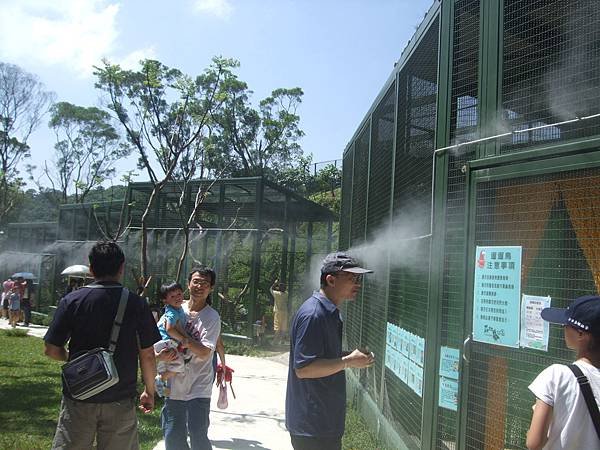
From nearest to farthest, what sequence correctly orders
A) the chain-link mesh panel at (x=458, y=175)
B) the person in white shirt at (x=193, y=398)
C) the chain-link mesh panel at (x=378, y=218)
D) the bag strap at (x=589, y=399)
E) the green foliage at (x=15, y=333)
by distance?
1. the bag strap at (x=589, y=399)
2. the chain-link mesh panel at (x=458, y=175)
3. the person in white shirt at (x=193, y=398)
4. the chain-link mesh panel at (x=378, y=218)
5. the green foliage at (x=15, y=333)

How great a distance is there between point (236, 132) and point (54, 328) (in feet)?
119

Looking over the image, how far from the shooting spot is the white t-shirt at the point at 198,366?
4.09 metres

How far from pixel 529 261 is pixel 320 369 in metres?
1.37

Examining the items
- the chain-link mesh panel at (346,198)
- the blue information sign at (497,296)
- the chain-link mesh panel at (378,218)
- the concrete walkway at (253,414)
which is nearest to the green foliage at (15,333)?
the concrete walkway at (253,414)

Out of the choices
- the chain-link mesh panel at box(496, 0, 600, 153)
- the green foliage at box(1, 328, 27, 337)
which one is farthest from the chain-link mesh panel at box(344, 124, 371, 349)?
the green foliage at box(1, 328, 27, 337)

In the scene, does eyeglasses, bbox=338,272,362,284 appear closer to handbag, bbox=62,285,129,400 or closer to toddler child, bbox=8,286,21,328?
handbag, bbox=62,285,129,400

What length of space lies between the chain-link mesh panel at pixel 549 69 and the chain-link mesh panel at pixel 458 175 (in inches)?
12.7

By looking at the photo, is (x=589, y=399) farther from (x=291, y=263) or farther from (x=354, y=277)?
(x=291, y=263)

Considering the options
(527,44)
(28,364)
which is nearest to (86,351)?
(527,44)

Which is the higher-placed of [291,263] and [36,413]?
[291,263]

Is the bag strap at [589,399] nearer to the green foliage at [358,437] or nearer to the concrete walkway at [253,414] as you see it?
the green foliage at [358,437]

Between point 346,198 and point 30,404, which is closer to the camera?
point 30,404

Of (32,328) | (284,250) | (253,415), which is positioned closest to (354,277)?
(253,415)

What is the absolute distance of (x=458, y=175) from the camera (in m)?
3.78
